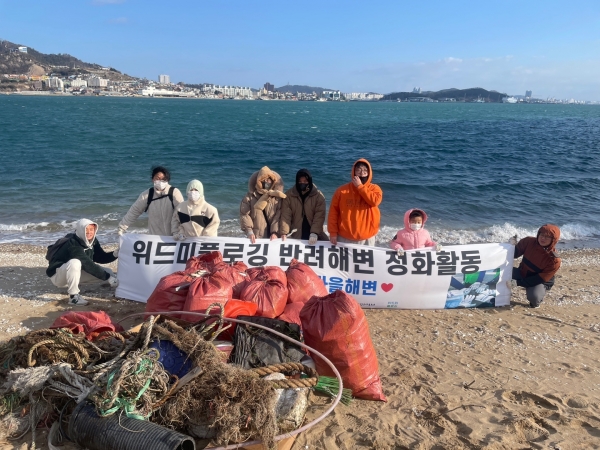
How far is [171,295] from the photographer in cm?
420

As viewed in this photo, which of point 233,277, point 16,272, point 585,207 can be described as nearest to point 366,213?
point 233,277

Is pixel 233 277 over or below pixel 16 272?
over

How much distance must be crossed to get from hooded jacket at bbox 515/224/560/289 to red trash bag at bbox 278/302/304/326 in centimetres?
360

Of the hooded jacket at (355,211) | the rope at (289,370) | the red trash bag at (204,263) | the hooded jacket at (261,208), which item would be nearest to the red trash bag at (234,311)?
the rope at (289,370)

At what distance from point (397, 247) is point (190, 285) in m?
2.86

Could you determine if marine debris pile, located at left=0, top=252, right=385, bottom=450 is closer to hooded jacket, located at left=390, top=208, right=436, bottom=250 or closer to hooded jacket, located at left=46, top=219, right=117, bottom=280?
hooded jacket, located at left=46, top=219, right=117, bottom=280

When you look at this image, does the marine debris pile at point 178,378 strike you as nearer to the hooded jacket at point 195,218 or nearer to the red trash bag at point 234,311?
the red trash bag at point 234,311

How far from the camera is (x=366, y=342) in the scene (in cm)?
368

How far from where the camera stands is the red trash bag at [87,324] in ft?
12.2

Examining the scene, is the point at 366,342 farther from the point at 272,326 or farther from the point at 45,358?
the point at 45,358

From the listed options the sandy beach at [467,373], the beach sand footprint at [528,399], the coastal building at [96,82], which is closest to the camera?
the sandy beach at [467,373]

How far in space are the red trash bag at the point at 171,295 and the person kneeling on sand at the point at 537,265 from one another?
436cm

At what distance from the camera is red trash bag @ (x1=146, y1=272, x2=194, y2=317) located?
13.7ft

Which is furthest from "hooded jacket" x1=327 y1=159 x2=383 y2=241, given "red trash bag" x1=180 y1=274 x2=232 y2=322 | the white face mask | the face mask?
the white face mask
